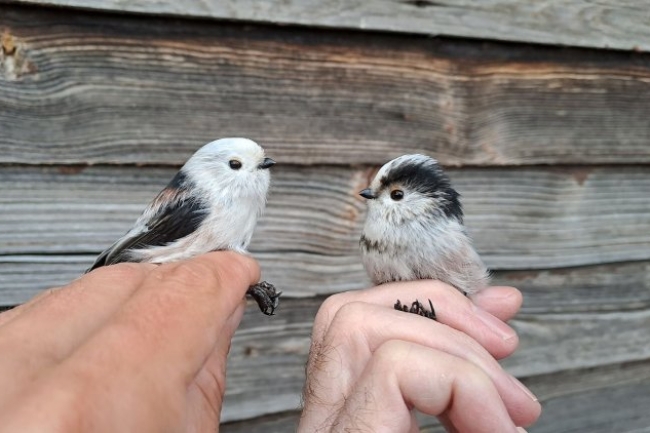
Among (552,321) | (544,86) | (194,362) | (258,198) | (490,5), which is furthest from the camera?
(552,321)

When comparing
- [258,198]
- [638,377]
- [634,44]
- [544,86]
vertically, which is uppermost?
[634,44]

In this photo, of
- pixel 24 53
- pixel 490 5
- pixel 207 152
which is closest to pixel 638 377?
pixel 490 5

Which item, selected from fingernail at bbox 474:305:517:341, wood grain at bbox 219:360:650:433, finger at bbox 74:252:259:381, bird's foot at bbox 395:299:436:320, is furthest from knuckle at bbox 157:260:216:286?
wood grain at bbox 219:360:650:433

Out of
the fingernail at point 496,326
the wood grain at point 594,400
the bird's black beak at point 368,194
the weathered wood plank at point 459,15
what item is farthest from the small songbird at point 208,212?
the wood grain at point 594,400

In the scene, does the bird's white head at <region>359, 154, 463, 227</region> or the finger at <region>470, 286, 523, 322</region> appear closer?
the finger at <region>470, 286, 523, 322</region>

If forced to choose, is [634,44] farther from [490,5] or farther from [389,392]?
[389,392]

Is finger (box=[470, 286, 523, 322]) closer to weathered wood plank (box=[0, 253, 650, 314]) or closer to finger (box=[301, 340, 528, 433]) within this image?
finger (box=[301, 340, 528, 433])

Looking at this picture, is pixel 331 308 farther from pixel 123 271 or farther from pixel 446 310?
pixel 123 271
